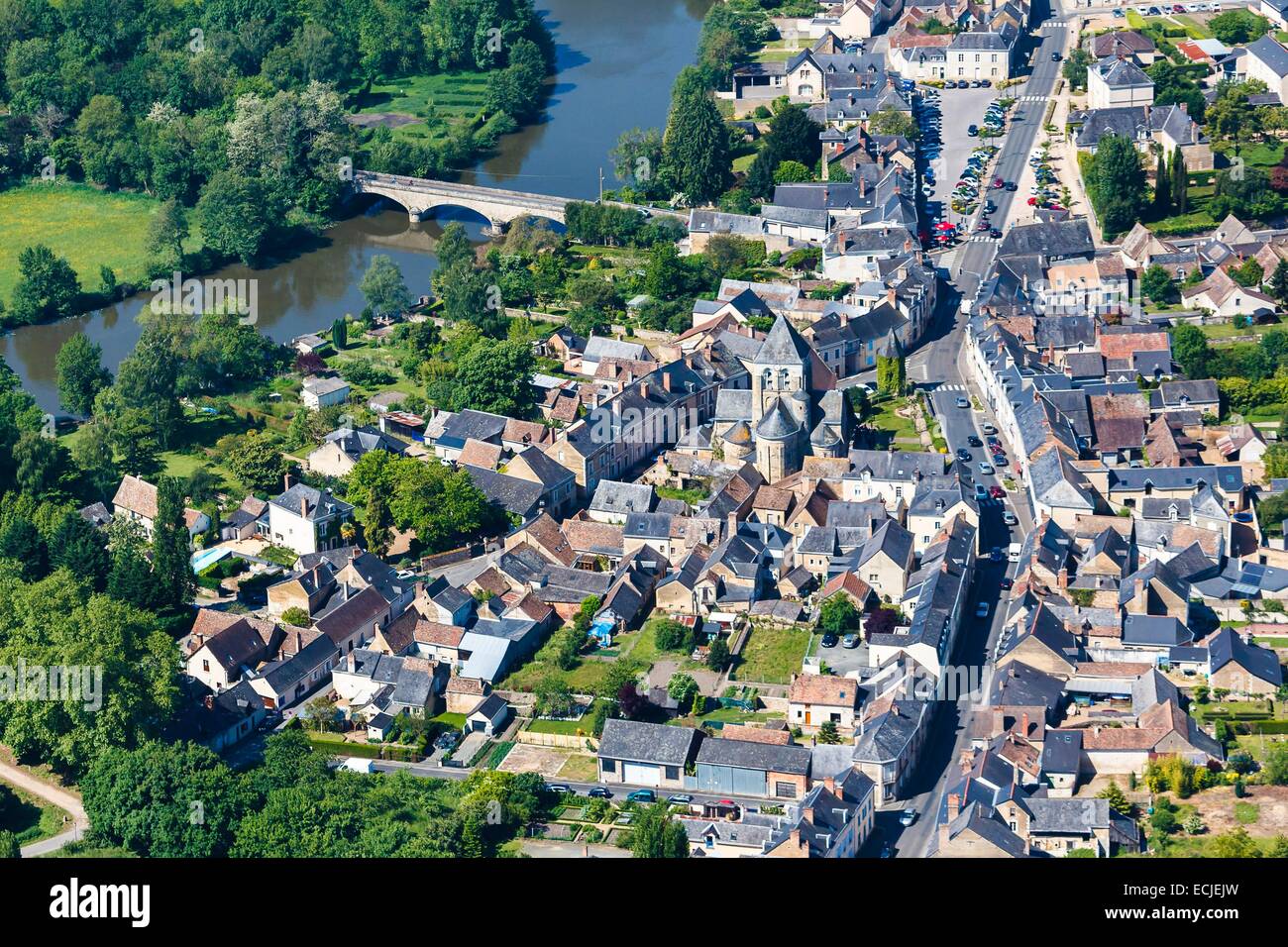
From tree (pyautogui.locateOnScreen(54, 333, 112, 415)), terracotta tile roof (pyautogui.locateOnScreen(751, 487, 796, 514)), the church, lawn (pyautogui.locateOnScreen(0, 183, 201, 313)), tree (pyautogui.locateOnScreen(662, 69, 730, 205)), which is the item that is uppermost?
tree (pyautogui.locateOnScreen(662, 69, 730, 205))

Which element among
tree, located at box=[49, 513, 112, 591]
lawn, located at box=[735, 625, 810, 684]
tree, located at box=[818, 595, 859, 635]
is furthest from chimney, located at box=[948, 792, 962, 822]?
tree, located at box=[49, 513, 112, 591]

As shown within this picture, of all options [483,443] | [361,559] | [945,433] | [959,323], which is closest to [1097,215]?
[959,323]

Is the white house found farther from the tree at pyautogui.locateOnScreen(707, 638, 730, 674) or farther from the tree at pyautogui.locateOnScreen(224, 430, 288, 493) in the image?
the tree at pyautogui.locateOnScreen(707, 638, 730, 674)

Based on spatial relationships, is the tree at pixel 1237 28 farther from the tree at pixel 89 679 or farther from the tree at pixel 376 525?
the tree at pixel 89 679

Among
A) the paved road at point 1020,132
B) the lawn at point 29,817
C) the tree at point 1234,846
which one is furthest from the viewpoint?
the paved road at point 1020,132

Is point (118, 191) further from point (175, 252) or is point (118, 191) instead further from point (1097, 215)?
point (1097, 215)

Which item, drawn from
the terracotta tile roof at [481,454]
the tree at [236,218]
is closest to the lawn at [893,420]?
the terracotta tile roof at [481,454]

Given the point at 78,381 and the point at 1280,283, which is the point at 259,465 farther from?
the point at 1280,283
